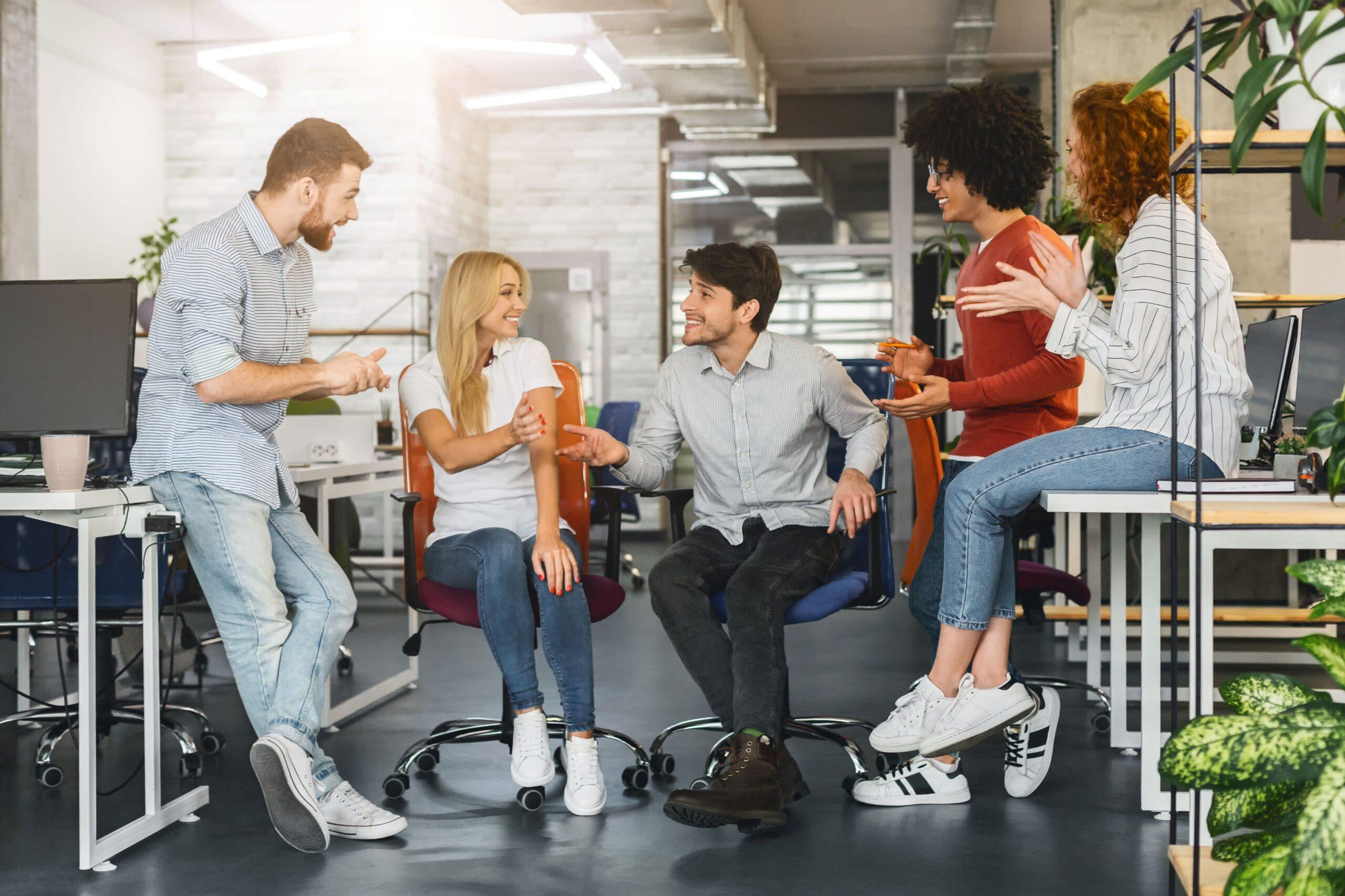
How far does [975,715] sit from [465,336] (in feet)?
4.68

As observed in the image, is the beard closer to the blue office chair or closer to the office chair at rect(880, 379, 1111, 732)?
the blue office chair

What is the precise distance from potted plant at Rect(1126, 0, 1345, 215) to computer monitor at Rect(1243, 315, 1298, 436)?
Result: 3.62 feet

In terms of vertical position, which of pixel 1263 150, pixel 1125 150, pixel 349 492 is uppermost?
pixel 1125 150

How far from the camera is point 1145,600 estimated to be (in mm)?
2637

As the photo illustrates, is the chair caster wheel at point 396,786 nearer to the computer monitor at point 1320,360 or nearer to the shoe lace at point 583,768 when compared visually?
the shoe lace at point 583,768

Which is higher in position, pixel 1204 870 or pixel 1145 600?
pixel 1145 600

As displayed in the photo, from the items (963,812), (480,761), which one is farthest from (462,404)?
(963,812)

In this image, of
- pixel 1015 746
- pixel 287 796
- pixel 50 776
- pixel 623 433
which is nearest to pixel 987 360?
pixel 1015 746

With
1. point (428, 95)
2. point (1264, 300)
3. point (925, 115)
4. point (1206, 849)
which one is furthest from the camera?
point (428, 95)

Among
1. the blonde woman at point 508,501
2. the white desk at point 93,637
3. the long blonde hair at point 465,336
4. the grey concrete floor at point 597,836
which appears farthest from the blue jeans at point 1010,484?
the white desk at point 93,637

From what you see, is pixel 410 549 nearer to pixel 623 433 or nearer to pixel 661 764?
pixel 661 764

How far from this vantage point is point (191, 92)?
7906mm

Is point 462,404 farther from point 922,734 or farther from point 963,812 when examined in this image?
point 963,812

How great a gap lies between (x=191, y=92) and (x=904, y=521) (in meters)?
5.63
